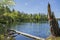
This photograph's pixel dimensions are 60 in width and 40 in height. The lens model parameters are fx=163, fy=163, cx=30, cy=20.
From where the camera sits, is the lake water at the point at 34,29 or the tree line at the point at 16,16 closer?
the lake water at the point at 34,29

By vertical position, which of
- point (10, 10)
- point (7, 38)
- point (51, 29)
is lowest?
point (7, 38)

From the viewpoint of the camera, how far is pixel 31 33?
3.67 m

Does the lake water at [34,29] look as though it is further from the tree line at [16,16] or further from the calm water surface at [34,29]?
the tree line at [16,16]

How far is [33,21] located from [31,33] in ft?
0.90

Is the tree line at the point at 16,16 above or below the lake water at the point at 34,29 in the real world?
above

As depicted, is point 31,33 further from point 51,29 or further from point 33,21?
point 51,29

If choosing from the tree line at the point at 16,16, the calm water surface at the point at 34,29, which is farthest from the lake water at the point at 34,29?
the tree line at the point at 16,16

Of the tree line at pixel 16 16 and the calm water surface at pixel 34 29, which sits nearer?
the calm water surface at pixel 34 29

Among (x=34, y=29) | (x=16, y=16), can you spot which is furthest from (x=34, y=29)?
(x=16, y=16)

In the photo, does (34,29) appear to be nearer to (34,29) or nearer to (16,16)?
(34,29)

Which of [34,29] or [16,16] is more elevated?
[16,16]

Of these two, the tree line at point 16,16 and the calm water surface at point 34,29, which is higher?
the tree line at point 16,16

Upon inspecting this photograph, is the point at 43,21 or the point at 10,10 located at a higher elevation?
the point at 10,10

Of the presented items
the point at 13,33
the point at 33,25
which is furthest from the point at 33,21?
the point at 13,33
